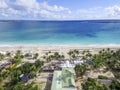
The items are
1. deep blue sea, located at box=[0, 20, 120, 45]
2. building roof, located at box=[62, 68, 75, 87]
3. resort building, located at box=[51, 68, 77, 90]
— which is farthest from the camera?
deep blue sea, located at box=[0, 20, 120, 45]

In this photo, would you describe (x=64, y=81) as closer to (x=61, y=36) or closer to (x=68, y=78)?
(x=68, y=78)

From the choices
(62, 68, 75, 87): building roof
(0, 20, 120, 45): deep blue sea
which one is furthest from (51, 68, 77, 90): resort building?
(0, 20, 120, 45): deep blue sea

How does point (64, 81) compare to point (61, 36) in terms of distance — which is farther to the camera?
point (61, 36)

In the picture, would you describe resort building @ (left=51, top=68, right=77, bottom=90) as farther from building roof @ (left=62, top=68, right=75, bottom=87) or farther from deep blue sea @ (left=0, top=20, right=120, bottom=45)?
deep blue sea @ (left=0, top=20, right=120, bottom=45)

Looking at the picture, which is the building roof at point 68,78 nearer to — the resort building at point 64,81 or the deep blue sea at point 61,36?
the resort building at point 64,81

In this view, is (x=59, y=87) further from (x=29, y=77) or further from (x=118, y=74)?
(x=118, y=74)

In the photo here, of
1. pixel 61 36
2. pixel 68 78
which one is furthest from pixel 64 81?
pixel 61 36

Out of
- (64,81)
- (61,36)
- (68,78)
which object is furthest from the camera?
(61,36)

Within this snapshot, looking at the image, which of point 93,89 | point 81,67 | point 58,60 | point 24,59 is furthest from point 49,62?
point 93,89
